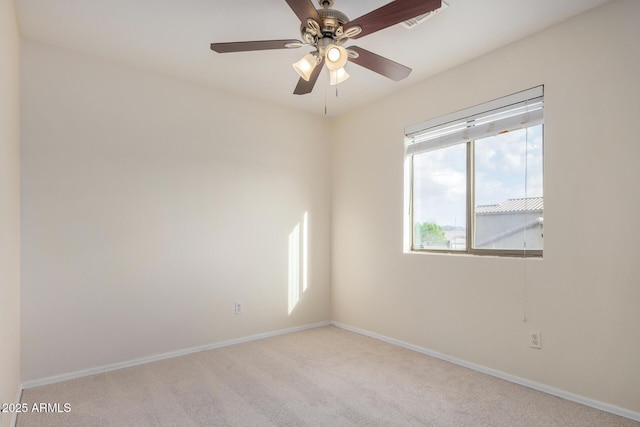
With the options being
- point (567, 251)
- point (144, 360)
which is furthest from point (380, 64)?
point (144, 360)

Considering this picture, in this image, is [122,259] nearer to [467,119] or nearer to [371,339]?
[371,339]

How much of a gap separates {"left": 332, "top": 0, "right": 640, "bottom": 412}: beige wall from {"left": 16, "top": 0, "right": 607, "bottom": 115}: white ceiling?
0.66 feet

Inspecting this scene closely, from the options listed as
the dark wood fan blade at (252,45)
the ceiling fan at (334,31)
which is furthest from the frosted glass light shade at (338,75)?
the dark wood fan blade at (252,45)

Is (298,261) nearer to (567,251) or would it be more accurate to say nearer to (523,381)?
(523,381)

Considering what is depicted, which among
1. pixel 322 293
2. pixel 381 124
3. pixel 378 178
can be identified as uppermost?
pixel 381 124

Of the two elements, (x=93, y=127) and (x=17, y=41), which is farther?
(x=93, y=127)

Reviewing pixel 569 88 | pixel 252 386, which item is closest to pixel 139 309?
pixel 252 386

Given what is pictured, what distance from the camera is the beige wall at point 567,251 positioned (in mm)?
2188

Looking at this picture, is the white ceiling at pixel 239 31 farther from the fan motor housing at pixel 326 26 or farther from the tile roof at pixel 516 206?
the tile roof at pixel 516 206

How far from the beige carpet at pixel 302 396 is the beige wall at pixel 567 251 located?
0.21 metres

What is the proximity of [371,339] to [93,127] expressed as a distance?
304 cm

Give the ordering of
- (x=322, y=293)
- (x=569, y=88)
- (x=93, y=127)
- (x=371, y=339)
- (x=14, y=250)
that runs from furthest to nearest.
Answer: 1. (x=322, y=293)
2. (x=371, y=339)
3. (x=93, y=127)
4. (x=569, y=88)
5. (x=14, y=250)

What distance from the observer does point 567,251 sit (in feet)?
7.95

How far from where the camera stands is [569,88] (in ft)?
7.99
